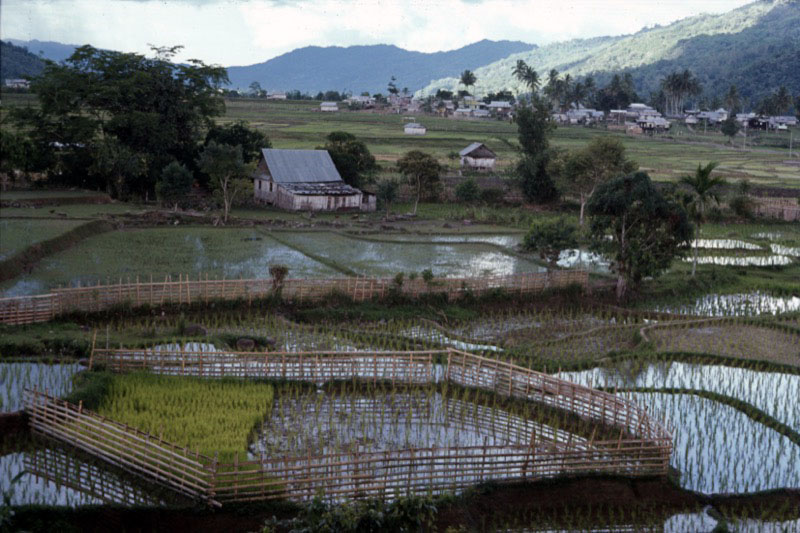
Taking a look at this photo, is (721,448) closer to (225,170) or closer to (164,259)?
(164,259)

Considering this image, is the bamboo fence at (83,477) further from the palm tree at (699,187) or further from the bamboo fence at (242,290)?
the palm tree at (699,187)

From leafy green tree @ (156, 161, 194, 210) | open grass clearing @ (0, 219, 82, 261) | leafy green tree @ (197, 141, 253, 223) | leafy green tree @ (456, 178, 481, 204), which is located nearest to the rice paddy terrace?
open grass clearing @ (0, 219, 82, 261)

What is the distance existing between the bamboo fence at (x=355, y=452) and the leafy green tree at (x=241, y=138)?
30.1 m

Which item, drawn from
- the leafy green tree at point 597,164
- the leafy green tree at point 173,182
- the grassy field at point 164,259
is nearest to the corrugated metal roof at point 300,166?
the leafy green tree at point 173,182

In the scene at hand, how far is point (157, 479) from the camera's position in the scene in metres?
12.0

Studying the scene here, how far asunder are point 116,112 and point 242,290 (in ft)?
83.2

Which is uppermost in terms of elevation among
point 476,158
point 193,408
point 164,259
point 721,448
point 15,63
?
point 15,63

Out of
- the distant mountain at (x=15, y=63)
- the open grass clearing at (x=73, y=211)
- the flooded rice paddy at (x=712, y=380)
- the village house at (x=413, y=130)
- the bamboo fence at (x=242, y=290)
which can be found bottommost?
the flooded rice paddy at (x=712, y=380)

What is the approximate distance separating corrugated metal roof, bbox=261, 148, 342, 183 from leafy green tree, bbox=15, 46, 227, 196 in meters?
5.38

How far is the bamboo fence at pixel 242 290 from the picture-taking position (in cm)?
1946

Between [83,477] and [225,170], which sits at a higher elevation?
[225,170]

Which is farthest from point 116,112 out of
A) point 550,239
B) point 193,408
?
point 193,408

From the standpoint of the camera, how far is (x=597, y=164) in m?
38.0

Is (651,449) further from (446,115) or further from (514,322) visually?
(446,115)
